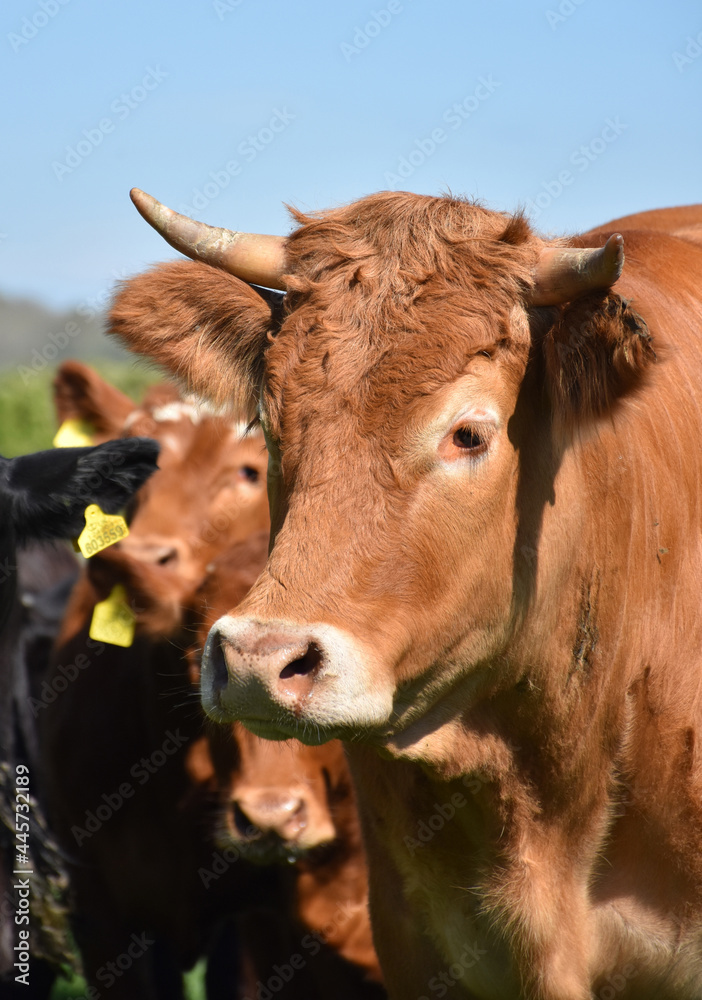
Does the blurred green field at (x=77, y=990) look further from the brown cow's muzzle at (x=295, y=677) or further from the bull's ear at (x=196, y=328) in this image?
the brown cow's muzzle at (x=295, y=677)

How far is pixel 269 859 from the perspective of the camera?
13.5 feet

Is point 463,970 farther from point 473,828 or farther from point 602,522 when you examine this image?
point 602,522

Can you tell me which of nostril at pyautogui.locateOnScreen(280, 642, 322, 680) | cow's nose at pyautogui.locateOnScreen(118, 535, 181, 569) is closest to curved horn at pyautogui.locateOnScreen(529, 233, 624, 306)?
Answer: nostril at pyautogui.locateOnScreen(280, 642, 322, 680)

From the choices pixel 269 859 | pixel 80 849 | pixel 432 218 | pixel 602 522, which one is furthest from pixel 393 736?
pixel 80 849

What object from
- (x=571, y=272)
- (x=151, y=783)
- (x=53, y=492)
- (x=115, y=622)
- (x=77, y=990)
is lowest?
(x=77, y=990)

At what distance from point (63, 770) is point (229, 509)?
5.14 feet

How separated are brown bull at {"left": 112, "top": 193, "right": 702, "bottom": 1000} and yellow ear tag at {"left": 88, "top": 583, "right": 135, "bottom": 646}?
5.34ft

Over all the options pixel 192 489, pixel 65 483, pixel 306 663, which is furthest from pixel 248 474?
pixel 306 663

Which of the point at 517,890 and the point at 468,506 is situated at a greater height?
the point at 468,506

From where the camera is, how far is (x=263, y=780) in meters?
4.22

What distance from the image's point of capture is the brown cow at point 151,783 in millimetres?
4629

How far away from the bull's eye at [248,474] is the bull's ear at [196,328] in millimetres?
2358

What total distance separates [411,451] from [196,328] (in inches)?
44.2

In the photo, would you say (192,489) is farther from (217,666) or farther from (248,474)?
(217,666)
